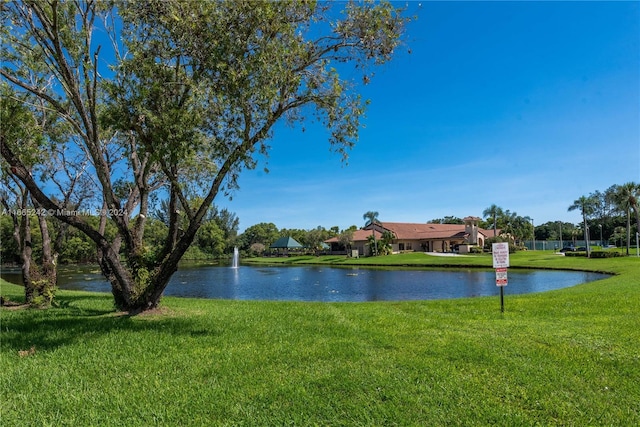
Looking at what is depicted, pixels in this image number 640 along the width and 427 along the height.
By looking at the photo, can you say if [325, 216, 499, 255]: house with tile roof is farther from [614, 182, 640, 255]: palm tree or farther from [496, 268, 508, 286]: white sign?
[496, 268, 508, 286]: white sign

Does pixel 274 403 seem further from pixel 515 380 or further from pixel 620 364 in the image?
pixel 620 364

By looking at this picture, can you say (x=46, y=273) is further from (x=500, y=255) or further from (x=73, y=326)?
(x=500, y=255)

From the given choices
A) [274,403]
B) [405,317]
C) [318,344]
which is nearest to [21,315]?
[318,344]

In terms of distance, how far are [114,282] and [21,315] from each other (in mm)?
2141

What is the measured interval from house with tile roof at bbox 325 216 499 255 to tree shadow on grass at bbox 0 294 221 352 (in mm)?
54799

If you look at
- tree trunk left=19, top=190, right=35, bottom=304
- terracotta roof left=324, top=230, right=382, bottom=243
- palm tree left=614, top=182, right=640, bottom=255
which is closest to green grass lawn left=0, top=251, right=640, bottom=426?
tree trunk left=19, top=190, right=35, bottom=304

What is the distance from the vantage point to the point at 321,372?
202 inches

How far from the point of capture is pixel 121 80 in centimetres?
732

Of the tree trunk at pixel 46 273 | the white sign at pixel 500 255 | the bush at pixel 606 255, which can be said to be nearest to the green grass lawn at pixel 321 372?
the white sign at pixel 500 255

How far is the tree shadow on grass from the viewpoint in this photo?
6.76 metres

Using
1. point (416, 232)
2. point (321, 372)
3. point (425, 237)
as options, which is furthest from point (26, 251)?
point (416, 232)

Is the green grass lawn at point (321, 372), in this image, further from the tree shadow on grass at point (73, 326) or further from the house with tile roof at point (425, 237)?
the house with tile roof at point (425, 237)

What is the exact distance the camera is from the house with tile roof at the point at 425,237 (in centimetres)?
6250

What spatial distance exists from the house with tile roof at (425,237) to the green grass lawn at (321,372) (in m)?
55.2
